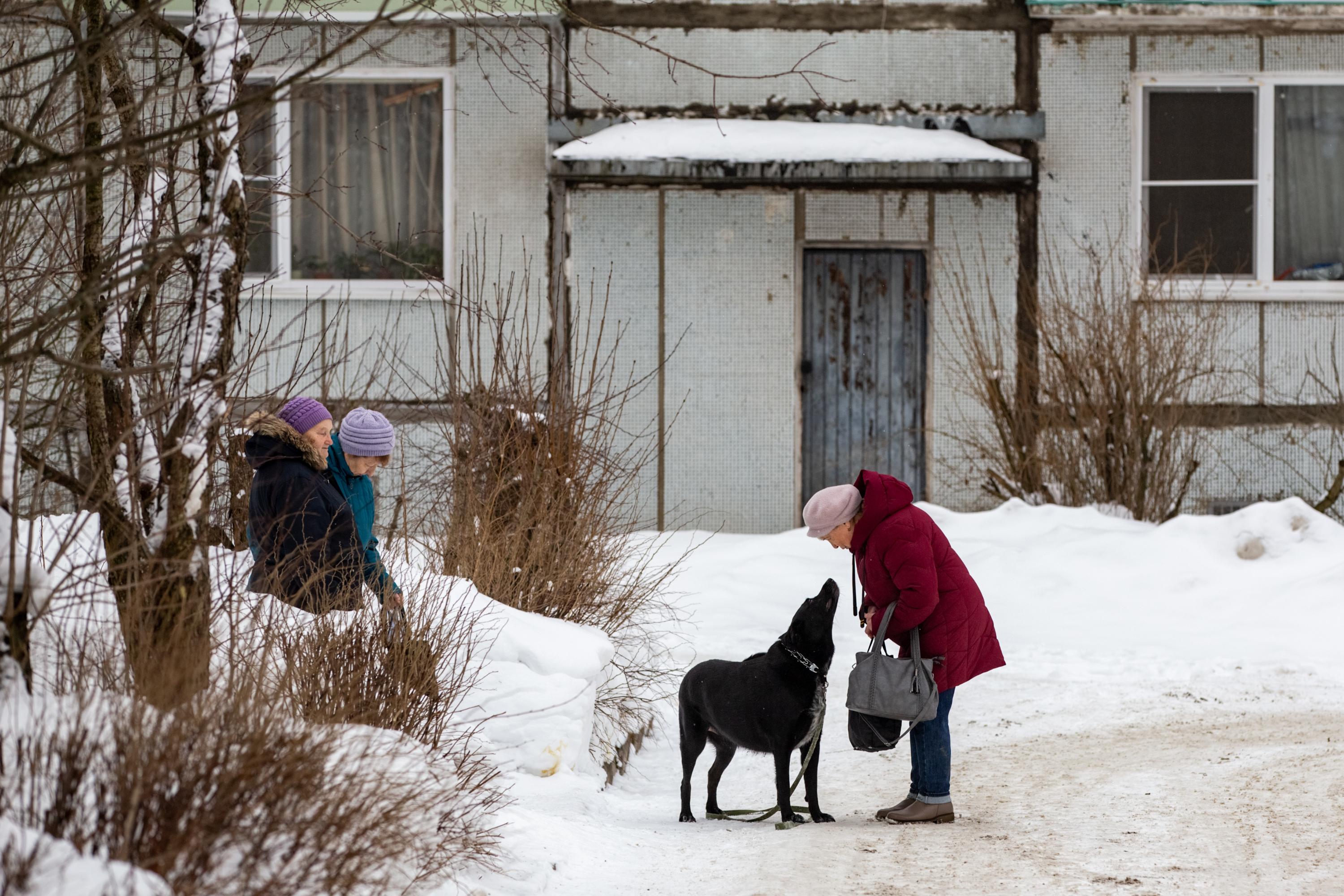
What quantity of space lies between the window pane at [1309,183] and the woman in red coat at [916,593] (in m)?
8.53

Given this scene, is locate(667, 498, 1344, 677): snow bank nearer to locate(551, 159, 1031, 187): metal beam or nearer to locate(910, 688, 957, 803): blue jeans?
locate(551, 159, 1031, 187): metal beam

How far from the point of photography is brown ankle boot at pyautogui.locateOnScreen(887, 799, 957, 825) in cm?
536

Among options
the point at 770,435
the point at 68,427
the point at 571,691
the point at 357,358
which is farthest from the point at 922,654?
the point at 357,358

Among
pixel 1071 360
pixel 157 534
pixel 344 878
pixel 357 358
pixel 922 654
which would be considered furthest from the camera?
pixel 357 358

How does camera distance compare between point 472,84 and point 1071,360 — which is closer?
point 1071,360

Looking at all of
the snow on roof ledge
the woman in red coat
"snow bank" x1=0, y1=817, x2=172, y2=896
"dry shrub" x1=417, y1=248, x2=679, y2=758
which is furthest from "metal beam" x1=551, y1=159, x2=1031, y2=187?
"snow bank" x1=0, y1=817, x2=172, y2=896

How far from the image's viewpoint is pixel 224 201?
170 inches

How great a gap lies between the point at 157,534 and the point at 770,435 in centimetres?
856

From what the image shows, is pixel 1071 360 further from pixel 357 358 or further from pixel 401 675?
pixel 401 675

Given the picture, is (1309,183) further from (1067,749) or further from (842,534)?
(842,534)

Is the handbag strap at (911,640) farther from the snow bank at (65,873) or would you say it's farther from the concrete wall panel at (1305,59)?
the concrete wall panel at (1305,59)

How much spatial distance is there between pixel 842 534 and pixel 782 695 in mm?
639

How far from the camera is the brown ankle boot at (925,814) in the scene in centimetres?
536

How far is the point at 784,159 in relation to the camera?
37.2 ft
